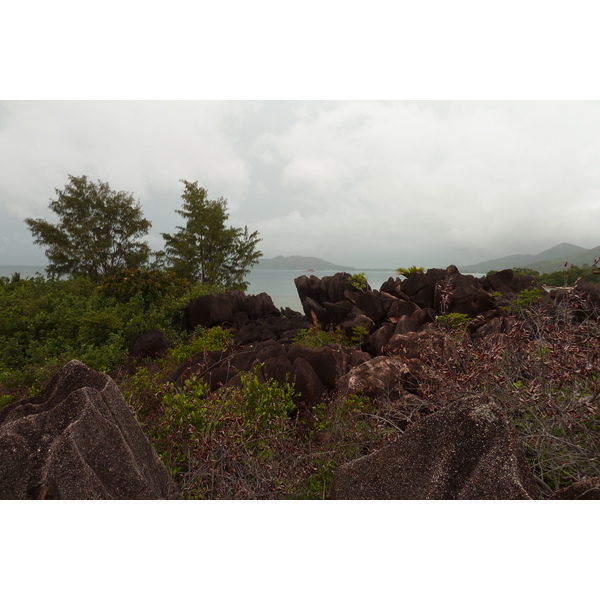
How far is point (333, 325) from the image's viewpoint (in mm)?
15391

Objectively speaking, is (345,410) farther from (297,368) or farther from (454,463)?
(454,463)

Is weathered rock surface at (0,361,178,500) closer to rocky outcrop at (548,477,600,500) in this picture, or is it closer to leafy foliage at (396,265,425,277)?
rocky outcrop at (548,477,600,500)

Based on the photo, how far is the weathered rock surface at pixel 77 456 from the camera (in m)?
3.10

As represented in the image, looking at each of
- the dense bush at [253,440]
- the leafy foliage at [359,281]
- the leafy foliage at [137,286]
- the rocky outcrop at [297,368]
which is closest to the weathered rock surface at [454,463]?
the dense bush at [253,440]

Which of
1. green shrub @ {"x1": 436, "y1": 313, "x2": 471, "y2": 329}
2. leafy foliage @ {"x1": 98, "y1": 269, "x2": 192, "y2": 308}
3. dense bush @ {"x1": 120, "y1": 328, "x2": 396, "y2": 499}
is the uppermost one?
leafy foliage @ {"x1": 98, "y1": 269, "x2": 192, "y2": 308}

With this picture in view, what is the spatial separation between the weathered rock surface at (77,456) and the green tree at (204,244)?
26.8 meters

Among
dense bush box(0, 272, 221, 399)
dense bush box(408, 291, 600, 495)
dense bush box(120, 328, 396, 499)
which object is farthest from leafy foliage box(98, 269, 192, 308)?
dense bush box(408, 291, 600, 495)

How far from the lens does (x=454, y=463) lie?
3057mm

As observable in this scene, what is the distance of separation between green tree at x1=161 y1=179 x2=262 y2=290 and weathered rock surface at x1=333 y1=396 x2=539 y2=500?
2769 cm

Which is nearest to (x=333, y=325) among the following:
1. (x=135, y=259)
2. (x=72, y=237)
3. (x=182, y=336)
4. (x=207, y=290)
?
(x=182, y=336)

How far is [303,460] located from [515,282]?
1220cm

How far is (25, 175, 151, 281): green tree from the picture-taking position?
2989 centimetres

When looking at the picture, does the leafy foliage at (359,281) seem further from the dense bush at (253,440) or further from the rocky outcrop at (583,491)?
the rocky outcrop at (583,491)

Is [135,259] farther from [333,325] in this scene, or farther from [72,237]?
[333,325]
